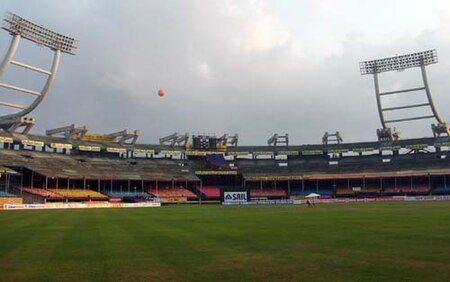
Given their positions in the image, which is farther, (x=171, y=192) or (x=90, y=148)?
(x=90, y=148)

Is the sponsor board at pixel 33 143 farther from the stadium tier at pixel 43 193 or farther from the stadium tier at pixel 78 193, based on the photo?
the stadium tier at pixel 78 193

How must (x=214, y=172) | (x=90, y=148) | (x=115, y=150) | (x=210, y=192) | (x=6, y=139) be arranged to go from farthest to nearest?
(x=214, y=172), (x=210, y=192), (x=115, y=150), (x=90, y=148), (x=6, y=139)

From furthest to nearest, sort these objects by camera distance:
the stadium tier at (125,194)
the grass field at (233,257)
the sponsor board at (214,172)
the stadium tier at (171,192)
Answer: the sponsor board at (214,172) → the stadium tier at (171,192) → the stadium tier at (125,194) → the grass field at (233,257)

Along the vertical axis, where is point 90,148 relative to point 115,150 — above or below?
above

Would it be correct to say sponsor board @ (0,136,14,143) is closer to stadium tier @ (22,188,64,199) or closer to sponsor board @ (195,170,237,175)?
stadium tier @ (22,188,64,199)

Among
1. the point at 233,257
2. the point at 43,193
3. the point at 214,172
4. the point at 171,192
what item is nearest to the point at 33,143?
the point at 43,193

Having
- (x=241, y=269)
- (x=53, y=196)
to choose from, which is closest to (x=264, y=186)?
(x=53, y=196)

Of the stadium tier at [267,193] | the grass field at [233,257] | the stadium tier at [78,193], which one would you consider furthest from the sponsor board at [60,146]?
the grass field at [233,257]

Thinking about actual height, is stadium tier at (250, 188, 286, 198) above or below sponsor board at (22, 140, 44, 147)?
below

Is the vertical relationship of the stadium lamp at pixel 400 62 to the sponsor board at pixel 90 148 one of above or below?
above

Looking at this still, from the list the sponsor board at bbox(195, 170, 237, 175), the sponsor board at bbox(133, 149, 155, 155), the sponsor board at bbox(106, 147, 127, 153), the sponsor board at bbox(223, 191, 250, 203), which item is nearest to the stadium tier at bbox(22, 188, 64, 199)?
the sponsor board at bbox(106, 147, 127, 153)

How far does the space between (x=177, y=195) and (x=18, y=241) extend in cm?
8237

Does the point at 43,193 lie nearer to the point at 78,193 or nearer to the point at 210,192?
the point at 78,193

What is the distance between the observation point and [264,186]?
11938 cm
